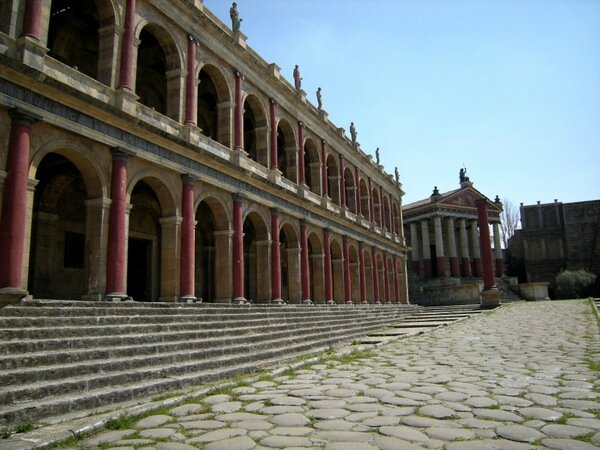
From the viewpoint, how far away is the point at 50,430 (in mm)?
4508

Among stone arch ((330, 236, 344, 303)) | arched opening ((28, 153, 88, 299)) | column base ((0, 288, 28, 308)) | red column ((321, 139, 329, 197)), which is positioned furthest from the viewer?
stone arch ((330, 236, 344, 303))

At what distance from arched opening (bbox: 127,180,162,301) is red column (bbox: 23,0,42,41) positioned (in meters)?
6.73

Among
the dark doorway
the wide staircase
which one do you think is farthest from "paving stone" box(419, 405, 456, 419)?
the dark doorway

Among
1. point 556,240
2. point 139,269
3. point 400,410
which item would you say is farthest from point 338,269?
point 556,240

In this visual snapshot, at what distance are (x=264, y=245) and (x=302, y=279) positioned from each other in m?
3.52

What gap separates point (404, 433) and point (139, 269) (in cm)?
1408

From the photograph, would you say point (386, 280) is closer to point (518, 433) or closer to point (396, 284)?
point (396, 284)

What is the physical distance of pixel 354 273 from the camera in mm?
27578

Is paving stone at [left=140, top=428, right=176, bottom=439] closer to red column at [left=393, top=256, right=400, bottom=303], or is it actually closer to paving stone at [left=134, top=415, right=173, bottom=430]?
paving stone at [left=134, top=415, right=173, bottom=430]

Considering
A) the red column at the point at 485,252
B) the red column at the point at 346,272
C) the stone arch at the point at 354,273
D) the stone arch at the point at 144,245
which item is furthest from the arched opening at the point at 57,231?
the red column at the point at 485,252

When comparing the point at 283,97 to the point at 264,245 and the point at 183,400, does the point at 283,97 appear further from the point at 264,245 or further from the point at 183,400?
the point at 183,400

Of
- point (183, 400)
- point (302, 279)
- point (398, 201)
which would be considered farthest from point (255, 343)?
point (398, 201)

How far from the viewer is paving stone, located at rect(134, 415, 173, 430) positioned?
15.2ft

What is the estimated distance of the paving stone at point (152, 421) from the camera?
465cm
